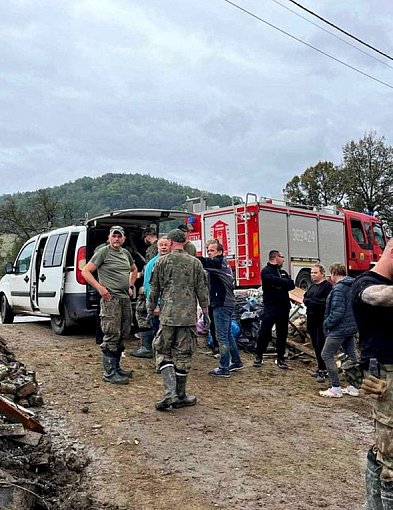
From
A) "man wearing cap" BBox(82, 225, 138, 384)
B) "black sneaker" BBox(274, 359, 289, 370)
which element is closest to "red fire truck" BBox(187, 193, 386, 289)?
"black sneaker" BBox(274, 359, 289, 370)

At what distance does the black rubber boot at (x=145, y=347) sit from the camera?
7.83 metres

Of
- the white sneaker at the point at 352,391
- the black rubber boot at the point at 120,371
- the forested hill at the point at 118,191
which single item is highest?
the forested hill at the point at 118,191

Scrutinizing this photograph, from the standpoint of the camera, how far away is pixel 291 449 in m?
5.00

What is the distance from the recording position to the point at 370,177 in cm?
4006

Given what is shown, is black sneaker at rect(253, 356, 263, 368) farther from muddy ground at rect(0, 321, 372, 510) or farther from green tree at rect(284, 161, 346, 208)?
green tree at rect(284, 161, 346, 208)

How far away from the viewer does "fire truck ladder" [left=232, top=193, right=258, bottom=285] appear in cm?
1423

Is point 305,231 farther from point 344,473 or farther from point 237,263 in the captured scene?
point 344,473

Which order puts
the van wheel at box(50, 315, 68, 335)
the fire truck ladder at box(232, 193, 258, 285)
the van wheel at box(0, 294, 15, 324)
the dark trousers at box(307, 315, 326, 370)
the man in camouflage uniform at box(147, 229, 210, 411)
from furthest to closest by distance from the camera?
the fire truck ladder at box(232, 193, 258, 285) → the van wheel at box(0, 294, 15, 324) → the van wheel at box(50, 315, 68, 335) → the dark trousers at box(307, 315, 326, 370) → the man in camouflage uniform at box(147, 229, 210, 411)

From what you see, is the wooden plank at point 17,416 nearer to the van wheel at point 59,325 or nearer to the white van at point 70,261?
A: the white van at point 70,261

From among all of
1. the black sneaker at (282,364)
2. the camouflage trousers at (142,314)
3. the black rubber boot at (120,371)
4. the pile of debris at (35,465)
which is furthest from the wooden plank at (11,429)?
the black sneaker at (282,364)

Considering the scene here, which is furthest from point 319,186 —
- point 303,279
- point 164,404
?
point 164,404

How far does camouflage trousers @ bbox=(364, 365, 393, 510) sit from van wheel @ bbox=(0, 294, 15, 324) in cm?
939

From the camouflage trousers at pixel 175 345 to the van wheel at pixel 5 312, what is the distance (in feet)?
20.9

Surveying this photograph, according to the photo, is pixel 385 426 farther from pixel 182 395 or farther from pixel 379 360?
pixel 182 395
